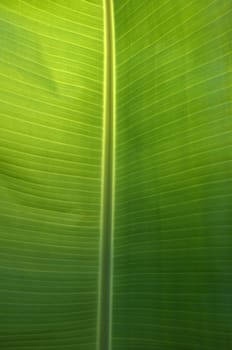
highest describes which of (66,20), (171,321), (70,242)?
(66,20)

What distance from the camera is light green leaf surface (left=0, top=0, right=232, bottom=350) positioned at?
0.52 metres

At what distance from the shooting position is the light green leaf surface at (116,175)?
52 cm

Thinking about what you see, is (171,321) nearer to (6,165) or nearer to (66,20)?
(6,165)

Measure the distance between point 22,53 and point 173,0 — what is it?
255mm

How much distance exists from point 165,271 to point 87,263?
0.13 meters

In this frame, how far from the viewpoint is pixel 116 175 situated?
646mm

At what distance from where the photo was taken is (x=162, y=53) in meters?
0.61

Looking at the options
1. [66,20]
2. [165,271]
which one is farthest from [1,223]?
[66,20]

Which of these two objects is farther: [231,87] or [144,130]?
[144,130]

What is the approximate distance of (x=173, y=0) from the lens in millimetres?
600

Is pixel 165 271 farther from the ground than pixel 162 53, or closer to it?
closer to it

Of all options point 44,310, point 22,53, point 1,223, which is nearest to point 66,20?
point 22,53

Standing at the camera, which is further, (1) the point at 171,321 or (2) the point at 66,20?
(2) the point at 66,20

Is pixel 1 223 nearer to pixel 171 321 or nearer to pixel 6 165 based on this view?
pixel 6 165
